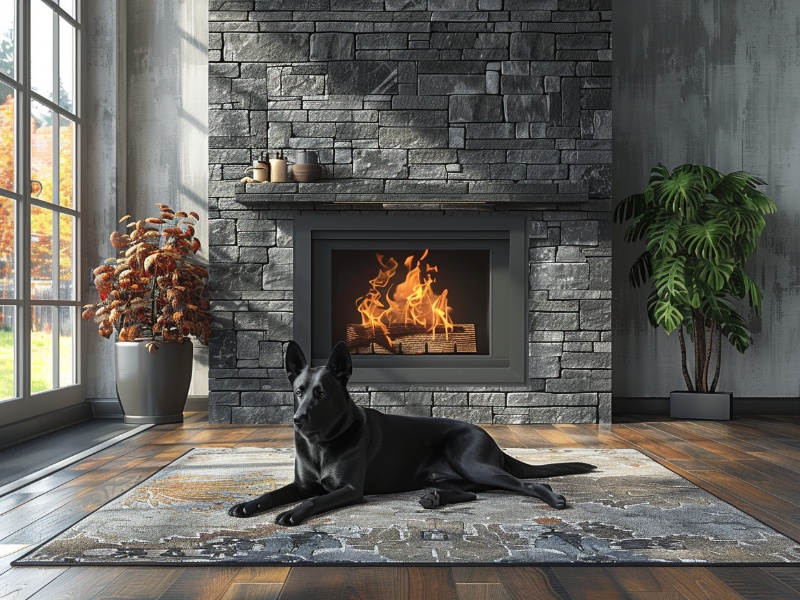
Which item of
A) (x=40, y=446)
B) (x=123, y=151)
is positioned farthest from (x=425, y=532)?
(x=123, y=151)

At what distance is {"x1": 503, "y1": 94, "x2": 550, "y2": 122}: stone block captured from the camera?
4914mm

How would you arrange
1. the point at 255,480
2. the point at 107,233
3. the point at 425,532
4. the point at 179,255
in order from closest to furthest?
the point at 425,532 < the point at 255,480 < the point at 179,255 < the point at 107,233

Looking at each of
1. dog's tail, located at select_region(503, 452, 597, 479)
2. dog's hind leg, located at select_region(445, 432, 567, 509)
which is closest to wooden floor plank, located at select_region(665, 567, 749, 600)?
dog's hind leg, located at select_region(445, 432, 567, 509)

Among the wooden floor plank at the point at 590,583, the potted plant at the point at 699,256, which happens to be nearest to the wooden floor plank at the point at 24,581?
the wooden floor plank at the point at 590,583

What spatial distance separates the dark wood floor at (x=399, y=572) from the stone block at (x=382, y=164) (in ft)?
5.73

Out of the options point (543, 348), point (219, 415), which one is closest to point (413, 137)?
point (543, 348)

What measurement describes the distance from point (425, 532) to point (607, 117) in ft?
11.1

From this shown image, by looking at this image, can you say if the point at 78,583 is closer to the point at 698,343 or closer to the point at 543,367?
the point at 543,367

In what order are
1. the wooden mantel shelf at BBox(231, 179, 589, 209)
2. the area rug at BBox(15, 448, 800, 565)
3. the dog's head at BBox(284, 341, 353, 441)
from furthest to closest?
the wooden mantel shelf at BBox(231, 179, 589, 209) → the dog's head at BBox(284, 341, 353, 441) → the area rug at BBox(15, 448, 800, 565)

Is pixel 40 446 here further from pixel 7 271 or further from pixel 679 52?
pixel 679 52

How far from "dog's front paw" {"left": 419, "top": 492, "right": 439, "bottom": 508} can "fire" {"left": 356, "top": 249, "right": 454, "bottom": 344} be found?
253 cm

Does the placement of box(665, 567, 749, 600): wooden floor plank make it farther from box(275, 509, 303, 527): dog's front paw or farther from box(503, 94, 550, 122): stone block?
box(503, 94, 550, 122): stone block

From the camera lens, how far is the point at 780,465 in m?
3.45

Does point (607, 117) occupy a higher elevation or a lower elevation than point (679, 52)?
lower
